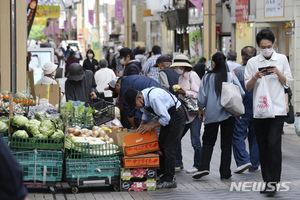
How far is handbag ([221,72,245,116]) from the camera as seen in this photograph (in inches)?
359

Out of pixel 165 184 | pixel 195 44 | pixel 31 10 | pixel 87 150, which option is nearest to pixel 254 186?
pixel 165 184

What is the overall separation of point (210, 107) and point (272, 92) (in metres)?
1.26

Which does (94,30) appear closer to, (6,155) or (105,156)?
(105,156)

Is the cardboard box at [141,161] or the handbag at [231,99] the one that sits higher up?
the handbag at [231,99]

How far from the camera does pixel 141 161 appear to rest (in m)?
8.68

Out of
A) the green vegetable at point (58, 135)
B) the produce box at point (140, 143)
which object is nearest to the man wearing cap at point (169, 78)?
the produce box at point (140, 143)

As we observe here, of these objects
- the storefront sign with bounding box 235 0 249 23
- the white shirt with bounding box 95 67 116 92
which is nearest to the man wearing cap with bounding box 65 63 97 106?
the white shirt with bounding box 95 67 116 92

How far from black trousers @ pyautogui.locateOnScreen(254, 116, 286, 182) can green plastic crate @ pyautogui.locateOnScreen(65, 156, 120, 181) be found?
1.86m

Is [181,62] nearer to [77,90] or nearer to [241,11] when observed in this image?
[77,90]

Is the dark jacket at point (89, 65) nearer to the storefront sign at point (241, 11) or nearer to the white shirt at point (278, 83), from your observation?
the storefront sign at point (241, 11)

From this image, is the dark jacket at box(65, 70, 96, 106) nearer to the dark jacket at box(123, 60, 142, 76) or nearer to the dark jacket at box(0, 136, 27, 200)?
the dark jacket at box(123, 60, 142, 76)

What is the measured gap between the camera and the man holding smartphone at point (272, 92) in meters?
8.16

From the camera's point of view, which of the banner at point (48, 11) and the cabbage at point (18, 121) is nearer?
the cabbage at point (18, 121)

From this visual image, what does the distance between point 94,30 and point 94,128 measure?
126 feet
